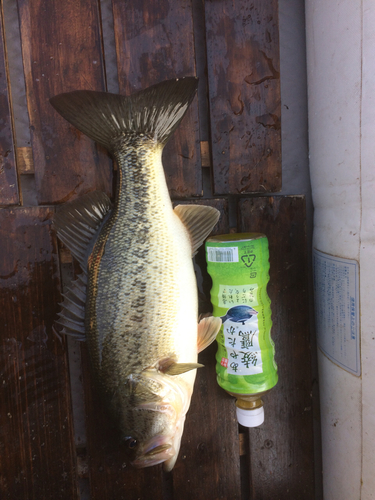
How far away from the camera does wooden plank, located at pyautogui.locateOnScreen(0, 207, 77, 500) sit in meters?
1.38

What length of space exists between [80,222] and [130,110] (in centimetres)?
50

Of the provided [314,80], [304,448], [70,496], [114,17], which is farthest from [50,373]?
[314,80]

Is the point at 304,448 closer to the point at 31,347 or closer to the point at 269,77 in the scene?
the point at 31,347

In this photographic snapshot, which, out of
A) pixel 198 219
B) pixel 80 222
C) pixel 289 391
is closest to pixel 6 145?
pixel 80 222

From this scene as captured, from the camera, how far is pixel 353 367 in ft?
3.90

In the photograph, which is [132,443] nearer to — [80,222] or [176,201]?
[80,222]

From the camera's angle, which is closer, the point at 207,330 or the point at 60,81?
the point at 207,330

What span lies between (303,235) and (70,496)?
5.52 feet

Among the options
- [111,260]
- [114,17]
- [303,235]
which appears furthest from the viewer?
[303,235]

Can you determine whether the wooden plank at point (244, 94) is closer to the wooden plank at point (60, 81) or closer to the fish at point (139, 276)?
the fish at point (139, 276)

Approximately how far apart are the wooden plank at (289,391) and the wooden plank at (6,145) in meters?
1.10

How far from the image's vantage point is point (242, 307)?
122cm

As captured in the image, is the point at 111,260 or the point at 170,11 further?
the point at 170,11

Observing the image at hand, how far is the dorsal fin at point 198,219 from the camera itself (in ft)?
4.15
